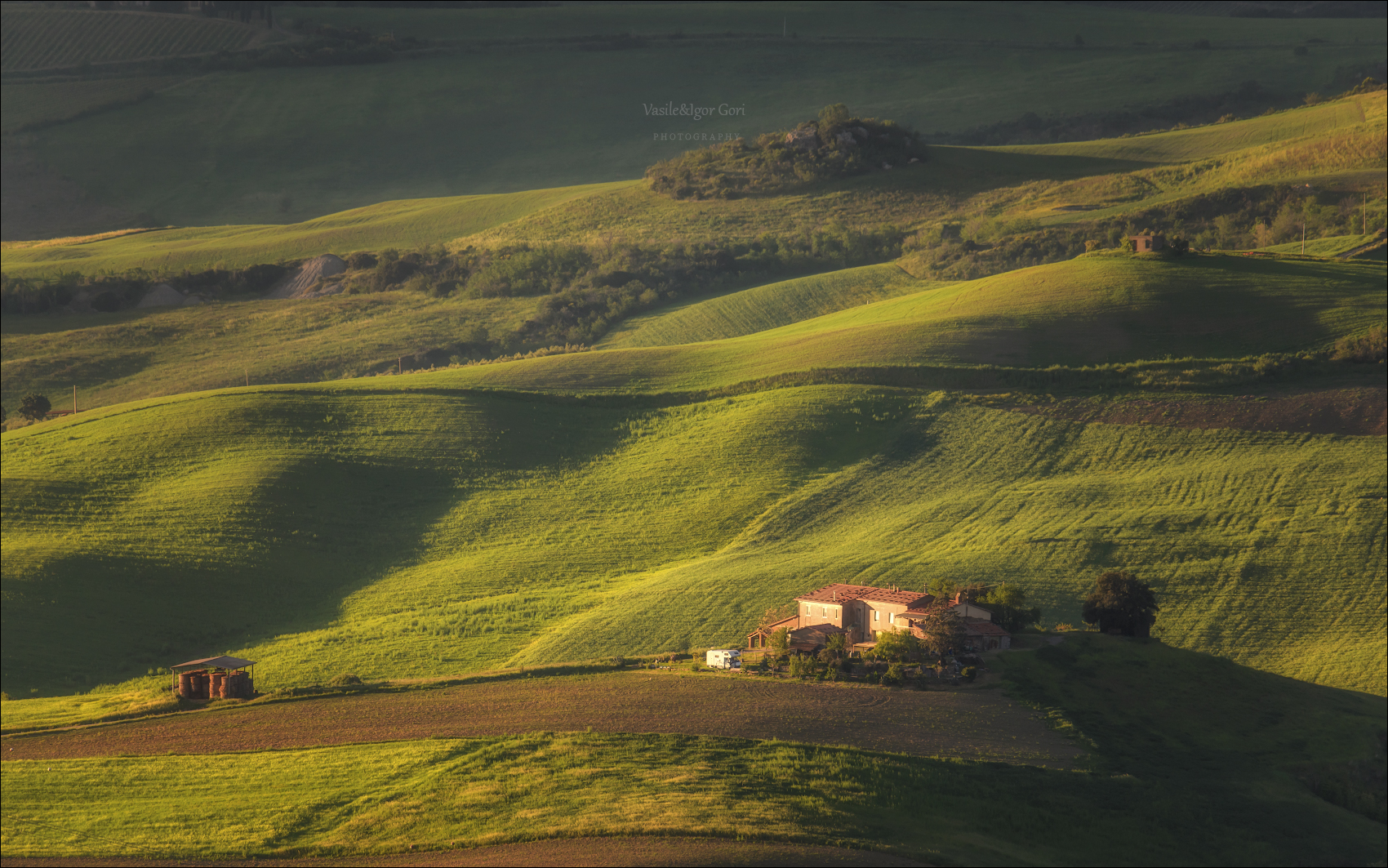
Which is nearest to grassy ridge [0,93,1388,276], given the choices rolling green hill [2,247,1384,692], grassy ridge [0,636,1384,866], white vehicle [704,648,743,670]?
rolling green hill [2,247,1384,692]

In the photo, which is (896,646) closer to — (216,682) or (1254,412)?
(216,682)

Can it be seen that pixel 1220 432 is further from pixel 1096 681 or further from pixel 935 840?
pixel 935 840

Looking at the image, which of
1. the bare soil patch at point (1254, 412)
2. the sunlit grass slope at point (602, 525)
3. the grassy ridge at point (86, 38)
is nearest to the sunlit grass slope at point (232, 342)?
the sunlit grass slope at point (602, 525)

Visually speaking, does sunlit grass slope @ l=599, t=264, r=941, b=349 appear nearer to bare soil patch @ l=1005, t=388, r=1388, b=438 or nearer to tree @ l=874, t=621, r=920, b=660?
bare soil patch @ l=1005, t=388, r=1388, b=438

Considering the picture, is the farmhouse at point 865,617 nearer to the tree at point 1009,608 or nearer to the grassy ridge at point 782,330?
the tree at point 1009,608

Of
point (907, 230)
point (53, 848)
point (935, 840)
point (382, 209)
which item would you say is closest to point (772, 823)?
point (935, 840)
